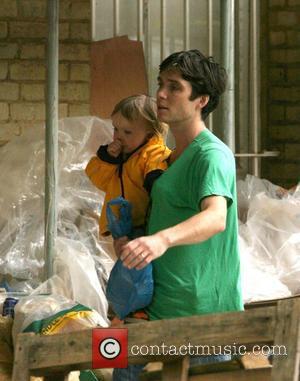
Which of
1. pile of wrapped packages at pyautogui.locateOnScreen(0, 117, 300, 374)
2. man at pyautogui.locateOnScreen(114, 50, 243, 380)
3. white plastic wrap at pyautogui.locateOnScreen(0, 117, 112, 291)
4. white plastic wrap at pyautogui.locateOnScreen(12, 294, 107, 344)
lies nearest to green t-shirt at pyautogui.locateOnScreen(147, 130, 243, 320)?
man at pyautogui.locateOnScreen(114, 50, 243, 380)

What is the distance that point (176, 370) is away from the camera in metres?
2.91

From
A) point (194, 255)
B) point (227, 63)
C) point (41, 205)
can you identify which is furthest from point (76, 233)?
point (194, 255)

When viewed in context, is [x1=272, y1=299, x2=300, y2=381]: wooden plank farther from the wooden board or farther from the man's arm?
the wooden board

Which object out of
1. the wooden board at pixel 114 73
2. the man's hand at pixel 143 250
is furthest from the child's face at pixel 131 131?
the wooden board at pixel 114 73

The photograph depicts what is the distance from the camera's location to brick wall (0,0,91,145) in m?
6.59

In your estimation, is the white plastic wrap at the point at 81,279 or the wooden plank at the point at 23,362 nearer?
the wooden plank at the point at 23,362

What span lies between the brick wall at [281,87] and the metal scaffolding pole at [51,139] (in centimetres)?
245

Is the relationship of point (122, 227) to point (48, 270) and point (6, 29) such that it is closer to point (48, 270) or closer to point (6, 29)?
point (48, 270)

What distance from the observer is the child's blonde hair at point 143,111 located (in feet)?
12.3

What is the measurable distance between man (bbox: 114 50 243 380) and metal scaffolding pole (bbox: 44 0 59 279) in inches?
61.8

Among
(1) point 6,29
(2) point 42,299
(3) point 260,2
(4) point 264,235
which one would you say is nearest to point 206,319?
(2) point 42,299

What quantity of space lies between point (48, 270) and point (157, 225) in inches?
75.4

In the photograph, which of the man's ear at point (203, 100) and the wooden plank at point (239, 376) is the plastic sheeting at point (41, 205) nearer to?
the man's ear at point (203, 100)

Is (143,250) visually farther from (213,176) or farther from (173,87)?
(173,87)
